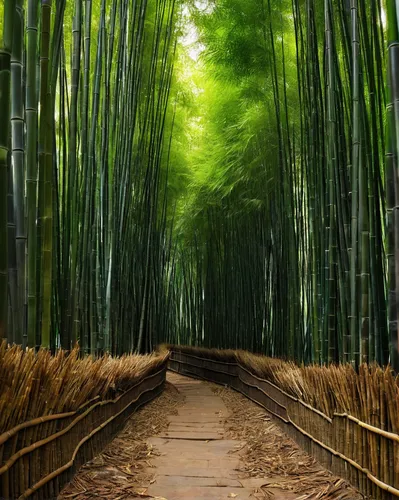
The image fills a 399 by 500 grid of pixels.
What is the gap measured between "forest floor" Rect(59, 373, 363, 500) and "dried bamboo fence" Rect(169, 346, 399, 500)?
67 mm

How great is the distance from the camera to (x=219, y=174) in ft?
17.0

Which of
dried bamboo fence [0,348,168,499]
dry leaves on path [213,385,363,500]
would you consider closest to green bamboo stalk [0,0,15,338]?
dried bamboo fence [0,348,168,499]

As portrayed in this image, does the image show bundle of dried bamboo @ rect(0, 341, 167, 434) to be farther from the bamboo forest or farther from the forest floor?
the forest floor

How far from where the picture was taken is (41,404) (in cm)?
151

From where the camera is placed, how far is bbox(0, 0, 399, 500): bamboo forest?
5.12 feet

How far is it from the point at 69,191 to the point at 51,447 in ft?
4.08

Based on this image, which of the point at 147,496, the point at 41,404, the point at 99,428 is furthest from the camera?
the point at 99,428

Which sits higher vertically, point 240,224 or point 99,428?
point 240,224

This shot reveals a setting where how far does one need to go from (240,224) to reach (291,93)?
1.55 metres

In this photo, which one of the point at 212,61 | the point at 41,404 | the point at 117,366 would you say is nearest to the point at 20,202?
the point at 41,404

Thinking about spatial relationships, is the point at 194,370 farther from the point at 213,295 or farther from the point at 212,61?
the point at 212,61

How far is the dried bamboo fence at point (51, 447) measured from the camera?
1273 mm

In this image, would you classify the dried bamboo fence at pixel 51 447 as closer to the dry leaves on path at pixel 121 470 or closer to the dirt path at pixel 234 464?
the dry leaves on path at pixel 121 470

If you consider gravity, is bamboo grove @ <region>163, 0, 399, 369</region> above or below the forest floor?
above
